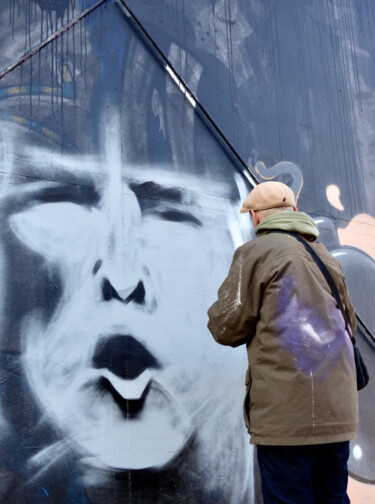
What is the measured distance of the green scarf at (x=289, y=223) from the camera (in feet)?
7.45

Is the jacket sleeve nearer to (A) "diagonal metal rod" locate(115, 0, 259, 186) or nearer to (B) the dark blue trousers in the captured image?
(B) the dark blue trousers

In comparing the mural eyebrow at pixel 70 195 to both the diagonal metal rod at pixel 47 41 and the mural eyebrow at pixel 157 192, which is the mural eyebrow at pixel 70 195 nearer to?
the mural eyebrow at pixel 157 192

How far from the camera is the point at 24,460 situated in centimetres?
248

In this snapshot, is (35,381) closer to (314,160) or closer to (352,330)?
(352,330)

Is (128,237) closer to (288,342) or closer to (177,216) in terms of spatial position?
(177,216)

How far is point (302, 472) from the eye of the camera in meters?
2.02

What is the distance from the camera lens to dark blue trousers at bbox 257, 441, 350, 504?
199 cm

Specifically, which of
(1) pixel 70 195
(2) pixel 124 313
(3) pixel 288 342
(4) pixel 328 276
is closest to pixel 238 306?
(3) pixel 288 342

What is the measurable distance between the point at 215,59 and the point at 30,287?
5.88 ft

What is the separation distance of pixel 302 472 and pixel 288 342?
16.9 inches

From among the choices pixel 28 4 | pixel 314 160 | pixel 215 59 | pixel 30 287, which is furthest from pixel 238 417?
pixel 28 4

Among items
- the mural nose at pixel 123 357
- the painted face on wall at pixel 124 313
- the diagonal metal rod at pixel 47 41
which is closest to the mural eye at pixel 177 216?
the painted face on wall at pixel 124 313

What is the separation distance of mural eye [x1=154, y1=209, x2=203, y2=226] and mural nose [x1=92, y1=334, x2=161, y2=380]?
0.66m

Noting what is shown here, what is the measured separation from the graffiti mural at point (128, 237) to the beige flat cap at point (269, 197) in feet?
2.60
